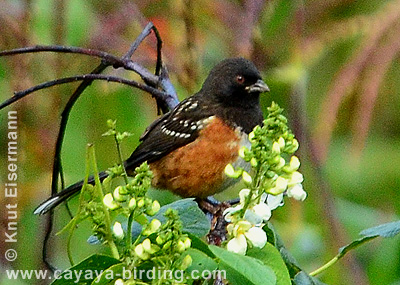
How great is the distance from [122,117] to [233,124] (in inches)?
19.9

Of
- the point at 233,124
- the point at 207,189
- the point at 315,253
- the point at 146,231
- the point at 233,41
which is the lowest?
the point at 146,231

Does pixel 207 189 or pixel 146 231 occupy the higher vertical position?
pixel 207 189

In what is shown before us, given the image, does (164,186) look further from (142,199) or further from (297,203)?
(142,199)

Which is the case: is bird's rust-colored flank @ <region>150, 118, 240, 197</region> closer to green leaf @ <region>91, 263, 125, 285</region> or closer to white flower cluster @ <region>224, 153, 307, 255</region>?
white flower cluster @ <region>224, 153, 307, 255</region>

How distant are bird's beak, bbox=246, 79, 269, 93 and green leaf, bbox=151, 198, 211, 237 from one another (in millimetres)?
1682

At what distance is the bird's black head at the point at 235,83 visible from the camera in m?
3.44

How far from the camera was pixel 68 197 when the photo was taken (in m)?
3.01

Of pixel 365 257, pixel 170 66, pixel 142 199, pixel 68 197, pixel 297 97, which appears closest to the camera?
pixel 142 199

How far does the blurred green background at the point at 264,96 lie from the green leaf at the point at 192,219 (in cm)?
115

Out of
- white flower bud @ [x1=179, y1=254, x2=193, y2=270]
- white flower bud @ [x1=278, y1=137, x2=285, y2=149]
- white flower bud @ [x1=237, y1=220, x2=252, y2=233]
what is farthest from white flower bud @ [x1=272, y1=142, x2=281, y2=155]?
white flower bud @ [x1=179, y1=254, x2=193, y2=270]

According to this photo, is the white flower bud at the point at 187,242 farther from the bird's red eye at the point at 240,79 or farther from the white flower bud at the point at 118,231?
the bird's red eye at the point at 240,79

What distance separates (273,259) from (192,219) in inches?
8.4

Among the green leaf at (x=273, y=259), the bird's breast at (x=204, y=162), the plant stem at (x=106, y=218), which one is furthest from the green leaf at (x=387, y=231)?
the bird's breast at (x=204, y=162)

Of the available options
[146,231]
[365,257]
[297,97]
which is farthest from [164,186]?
[146,231]
